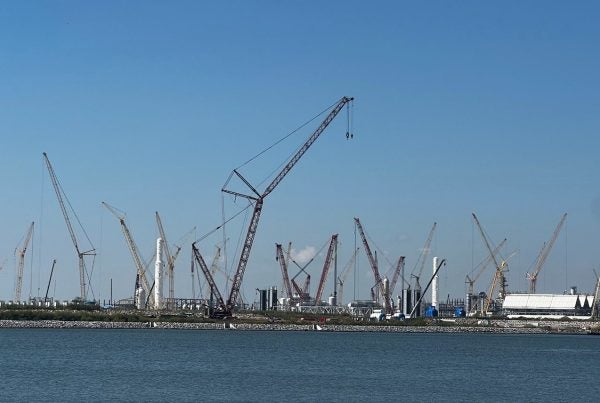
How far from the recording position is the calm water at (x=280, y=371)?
2911 inches

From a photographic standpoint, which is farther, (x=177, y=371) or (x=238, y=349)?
(x=238, y=349)

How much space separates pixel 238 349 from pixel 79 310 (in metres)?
84.4

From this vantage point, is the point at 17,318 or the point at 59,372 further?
the point at 17,318

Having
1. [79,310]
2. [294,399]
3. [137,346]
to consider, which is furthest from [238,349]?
[79,310]

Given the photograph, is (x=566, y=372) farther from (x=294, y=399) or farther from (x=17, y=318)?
(x=17, y=318)

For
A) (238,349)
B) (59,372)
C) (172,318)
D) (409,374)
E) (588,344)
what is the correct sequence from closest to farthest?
(59,372), (409,374), (238,349), (588,344), (172,318)

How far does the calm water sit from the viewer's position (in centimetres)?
7394

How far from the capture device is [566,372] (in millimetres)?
101438

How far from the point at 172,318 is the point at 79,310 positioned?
18.9 meters

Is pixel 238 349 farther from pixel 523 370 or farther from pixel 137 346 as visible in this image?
pixel 523 370

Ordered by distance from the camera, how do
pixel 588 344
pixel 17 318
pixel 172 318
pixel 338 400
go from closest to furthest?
pixel 338 400
pixel 588 344
pixel 17 318
pixel 172 318

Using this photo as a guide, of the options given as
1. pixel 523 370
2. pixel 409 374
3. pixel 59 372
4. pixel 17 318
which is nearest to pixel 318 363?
pixel 409 374

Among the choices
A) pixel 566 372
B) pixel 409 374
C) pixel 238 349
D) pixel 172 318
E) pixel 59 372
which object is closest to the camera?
pixel 59 372

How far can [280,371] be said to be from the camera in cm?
9112
